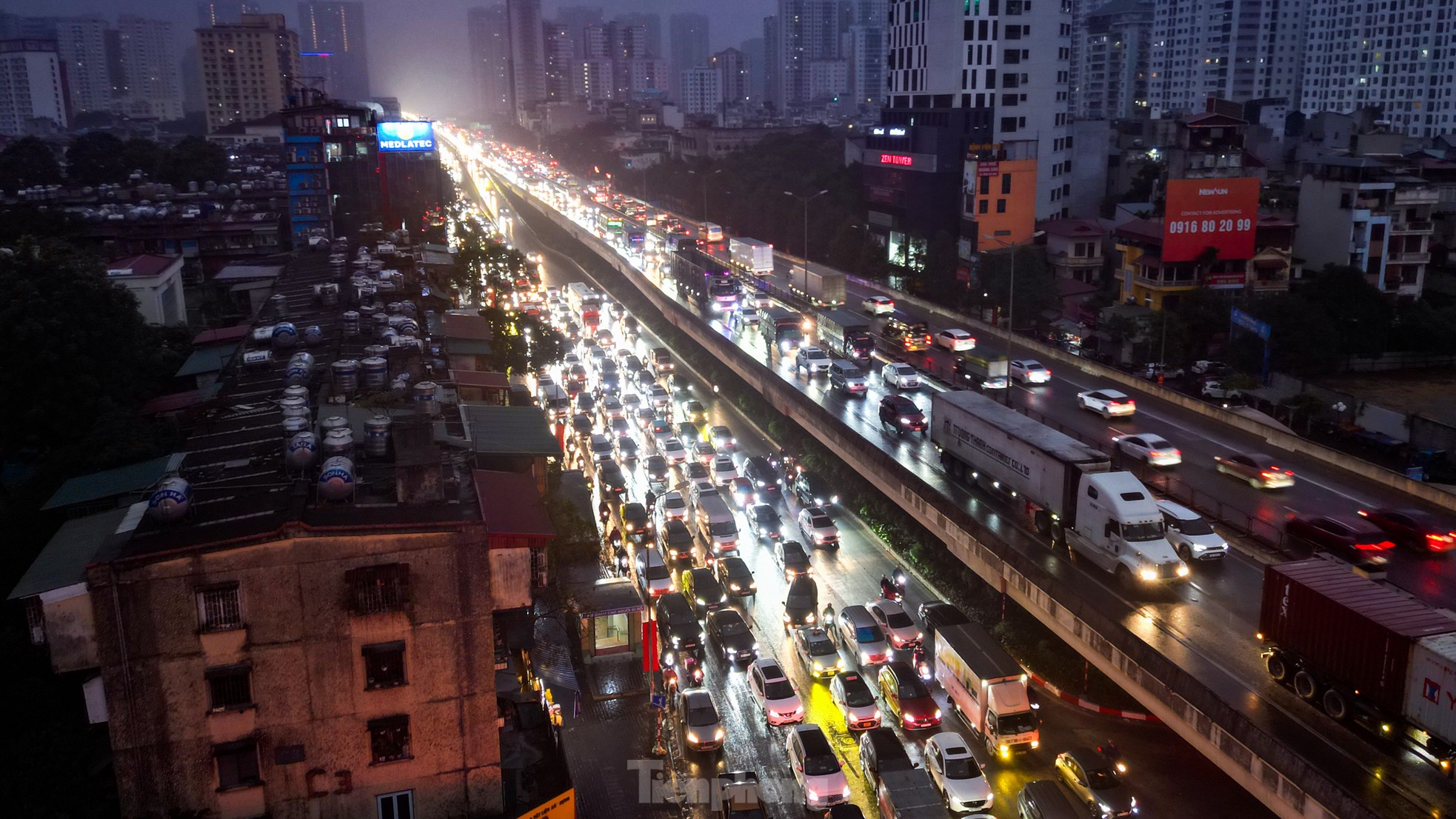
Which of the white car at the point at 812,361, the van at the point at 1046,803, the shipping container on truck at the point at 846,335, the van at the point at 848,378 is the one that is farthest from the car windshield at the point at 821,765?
the shipping container on truck at the point at 846,335

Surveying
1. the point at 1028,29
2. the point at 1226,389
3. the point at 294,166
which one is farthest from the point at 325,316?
the point at 1028,29

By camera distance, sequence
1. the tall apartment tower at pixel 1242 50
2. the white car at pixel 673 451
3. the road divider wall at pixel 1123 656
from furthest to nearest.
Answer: the tall apartment tower at pixel 1242 50 → the white car at pixel 673 451 → the road divider wall at pixel 1123 656

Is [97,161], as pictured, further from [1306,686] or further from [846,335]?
[1306,686]

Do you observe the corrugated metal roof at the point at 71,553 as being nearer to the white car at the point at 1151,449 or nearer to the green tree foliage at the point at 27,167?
the white car at the point at 1151,449

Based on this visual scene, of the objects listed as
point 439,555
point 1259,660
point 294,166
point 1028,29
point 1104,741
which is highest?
point 1028,29

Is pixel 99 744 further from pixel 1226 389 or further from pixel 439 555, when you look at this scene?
pixel 1226 389

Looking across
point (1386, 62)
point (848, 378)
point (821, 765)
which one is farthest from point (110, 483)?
point (1386, 62)
